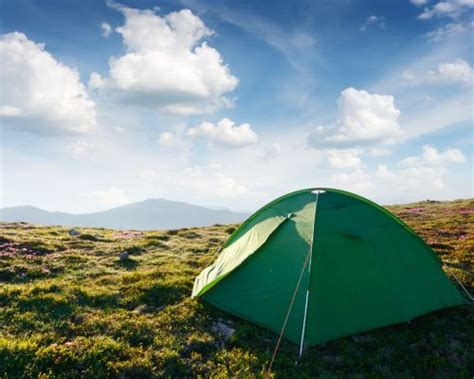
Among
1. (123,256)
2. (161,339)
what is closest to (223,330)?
(161,339)

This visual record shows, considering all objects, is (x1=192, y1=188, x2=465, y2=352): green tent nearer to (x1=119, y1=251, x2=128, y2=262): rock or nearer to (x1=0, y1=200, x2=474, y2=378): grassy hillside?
(x1=0, y1=200, x2=474, y2=378): grassy hillside

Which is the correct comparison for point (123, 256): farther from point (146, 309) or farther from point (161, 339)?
point (161, 339)

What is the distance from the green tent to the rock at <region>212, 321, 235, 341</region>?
0.50 m

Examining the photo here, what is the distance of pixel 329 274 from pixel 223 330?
3222 mm

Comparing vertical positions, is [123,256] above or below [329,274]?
below

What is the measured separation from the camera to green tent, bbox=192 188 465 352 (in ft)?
28.8

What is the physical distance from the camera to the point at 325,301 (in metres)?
8.71

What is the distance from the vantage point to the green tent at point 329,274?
28.8ft

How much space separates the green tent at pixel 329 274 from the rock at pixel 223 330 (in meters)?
0.50

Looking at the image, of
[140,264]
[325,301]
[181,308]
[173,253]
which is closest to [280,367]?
[325,301]

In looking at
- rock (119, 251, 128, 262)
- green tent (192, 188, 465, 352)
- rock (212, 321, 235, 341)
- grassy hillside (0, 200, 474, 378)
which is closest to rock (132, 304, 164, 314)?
grassy hillside (0, 200, 474, 378)

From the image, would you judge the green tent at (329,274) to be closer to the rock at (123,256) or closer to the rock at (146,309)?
the rock at (146,309)

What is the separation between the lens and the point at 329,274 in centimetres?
903

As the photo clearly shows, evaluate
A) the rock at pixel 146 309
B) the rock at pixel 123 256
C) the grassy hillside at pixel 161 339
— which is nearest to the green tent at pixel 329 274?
the grassy hillside at pixel 161 339
